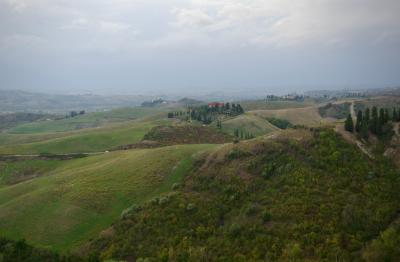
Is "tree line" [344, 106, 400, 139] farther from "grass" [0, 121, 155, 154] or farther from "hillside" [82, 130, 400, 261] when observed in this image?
"grass" [0, 121, 155, 154]

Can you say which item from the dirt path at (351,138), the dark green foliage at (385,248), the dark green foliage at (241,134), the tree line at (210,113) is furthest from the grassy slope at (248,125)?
the dark green foliage at (385,248)

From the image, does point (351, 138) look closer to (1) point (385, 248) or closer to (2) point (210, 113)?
(1) point (385, 248)

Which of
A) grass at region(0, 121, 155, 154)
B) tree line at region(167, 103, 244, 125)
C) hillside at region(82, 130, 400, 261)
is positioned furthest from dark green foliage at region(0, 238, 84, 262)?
tree line at region(167, 103, 244, 125)

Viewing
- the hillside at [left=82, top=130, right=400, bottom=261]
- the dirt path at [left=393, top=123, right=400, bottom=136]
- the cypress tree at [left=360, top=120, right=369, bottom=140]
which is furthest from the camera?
the cypress tree at [left=360, top=120, right=369, bottom=140]

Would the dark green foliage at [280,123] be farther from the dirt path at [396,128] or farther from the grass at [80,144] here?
the dirt path at [396,128]

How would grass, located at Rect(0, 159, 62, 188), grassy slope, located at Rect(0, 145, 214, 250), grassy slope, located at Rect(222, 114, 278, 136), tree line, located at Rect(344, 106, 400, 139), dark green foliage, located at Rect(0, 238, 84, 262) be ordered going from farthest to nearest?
grassy slope, located at Rect(222, 114, 278, 136) < grass, located at Rect(0, 159, 62, 188) < tree line, located at Rect(344, 106, 400, 139) < grassy slope, located at Rect(0, 145, 214, 250) < dark green foliage, located at Rect(0, 238, 84, 262)

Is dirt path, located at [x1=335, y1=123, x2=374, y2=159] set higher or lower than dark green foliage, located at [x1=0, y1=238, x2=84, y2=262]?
higher
